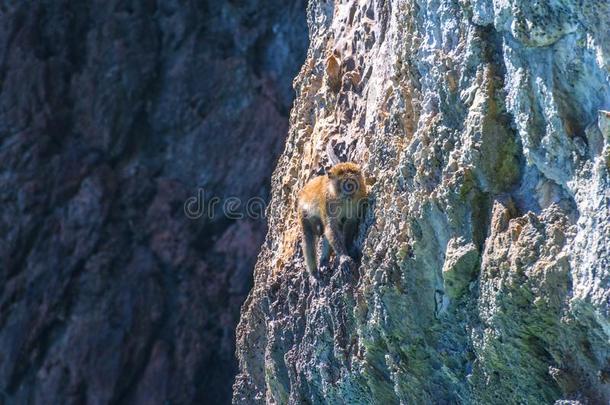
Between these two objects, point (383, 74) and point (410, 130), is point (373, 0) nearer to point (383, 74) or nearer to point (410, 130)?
point (383, 74)

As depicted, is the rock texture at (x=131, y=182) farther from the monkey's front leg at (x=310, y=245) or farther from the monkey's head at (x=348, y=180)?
the monkey's head at (x=348, y=180)

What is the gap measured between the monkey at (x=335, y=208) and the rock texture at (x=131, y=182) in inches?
284

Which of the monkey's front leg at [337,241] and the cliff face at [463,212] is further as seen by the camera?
the monkey's front leg at [337,241]

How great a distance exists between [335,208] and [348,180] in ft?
0.72

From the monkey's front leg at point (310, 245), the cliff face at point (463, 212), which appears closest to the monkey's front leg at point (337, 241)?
the cliff face at point (463, 212)

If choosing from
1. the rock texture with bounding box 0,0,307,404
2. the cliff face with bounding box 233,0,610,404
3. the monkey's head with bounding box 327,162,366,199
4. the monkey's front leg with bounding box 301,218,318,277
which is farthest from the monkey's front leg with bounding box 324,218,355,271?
the rock texture with bounding box 0,0,307,404

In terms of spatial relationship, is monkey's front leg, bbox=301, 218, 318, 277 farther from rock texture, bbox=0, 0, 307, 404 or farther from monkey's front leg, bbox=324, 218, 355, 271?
rock texture, bbox=0, 0, 307, 404

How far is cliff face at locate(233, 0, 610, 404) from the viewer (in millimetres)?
4277

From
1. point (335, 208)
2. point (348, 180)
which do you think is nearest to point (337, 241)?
point (335, 208)

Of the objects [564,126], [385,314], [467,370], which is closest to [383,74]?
[385,314]

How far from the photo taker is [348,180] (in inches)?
263

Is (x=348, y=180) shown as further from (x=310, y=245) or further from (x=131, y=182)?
(x=131, y=182)

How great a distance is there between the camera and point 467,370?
220 inches

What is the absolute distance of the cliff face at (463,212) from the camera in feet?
14.0
